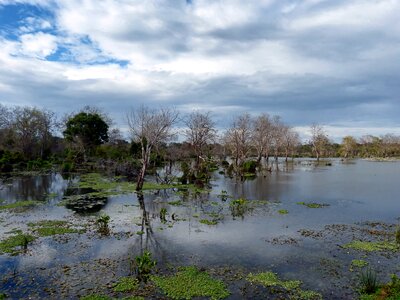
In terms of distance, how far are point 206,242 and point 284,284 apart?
5.27 m

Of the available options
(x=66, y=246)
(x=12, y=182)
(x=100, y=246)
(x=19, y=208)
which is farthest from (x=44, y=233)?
(x=12, y=182)

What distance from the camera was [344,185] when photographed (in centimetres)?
3731

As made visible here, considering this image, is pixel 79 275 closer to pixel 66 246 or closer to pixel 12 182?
pixel 66 246

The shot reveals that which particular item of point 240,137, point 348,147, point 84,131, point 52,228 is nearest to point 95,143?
point 84,131

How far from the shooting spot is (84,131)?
65562mm

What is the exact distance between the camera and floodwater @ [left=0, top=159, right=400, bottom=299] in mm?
11633

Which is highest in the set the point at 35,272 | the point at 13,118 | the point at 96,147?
the point at 13,118

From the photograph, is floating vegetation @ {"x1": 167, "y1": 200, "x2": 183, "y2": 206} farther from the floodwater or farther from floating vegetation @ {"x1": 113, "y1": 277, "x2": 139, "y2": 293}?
floating vegetation @ {"x1": 113, "y1": 277, "x2": 139, "y2": 293}

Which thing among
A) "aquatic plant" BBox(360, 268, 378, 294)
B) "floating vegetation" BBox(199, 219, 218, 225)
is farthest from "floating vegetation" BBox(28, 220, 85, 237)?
"aquatic plant" BBox(360, 268, 378, 294)

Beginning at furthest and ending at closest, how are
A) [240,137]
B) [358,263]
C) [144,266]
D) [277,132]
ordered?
[277,132], [240,137], [358,263], [144,266]

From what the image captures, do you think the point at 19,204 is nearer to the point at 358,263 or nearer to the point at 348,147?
the point at 358,263

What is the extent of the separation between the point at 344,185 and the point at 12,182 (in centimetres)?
3755

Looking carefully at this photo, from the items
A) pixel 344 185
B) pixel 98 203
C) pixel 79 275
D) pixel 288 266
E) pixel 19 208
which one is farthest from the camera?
pixel 344 185

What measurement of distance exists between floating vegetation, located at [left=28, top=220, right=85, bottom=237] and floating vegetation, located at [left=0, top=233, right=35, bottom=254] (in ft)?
3.03
